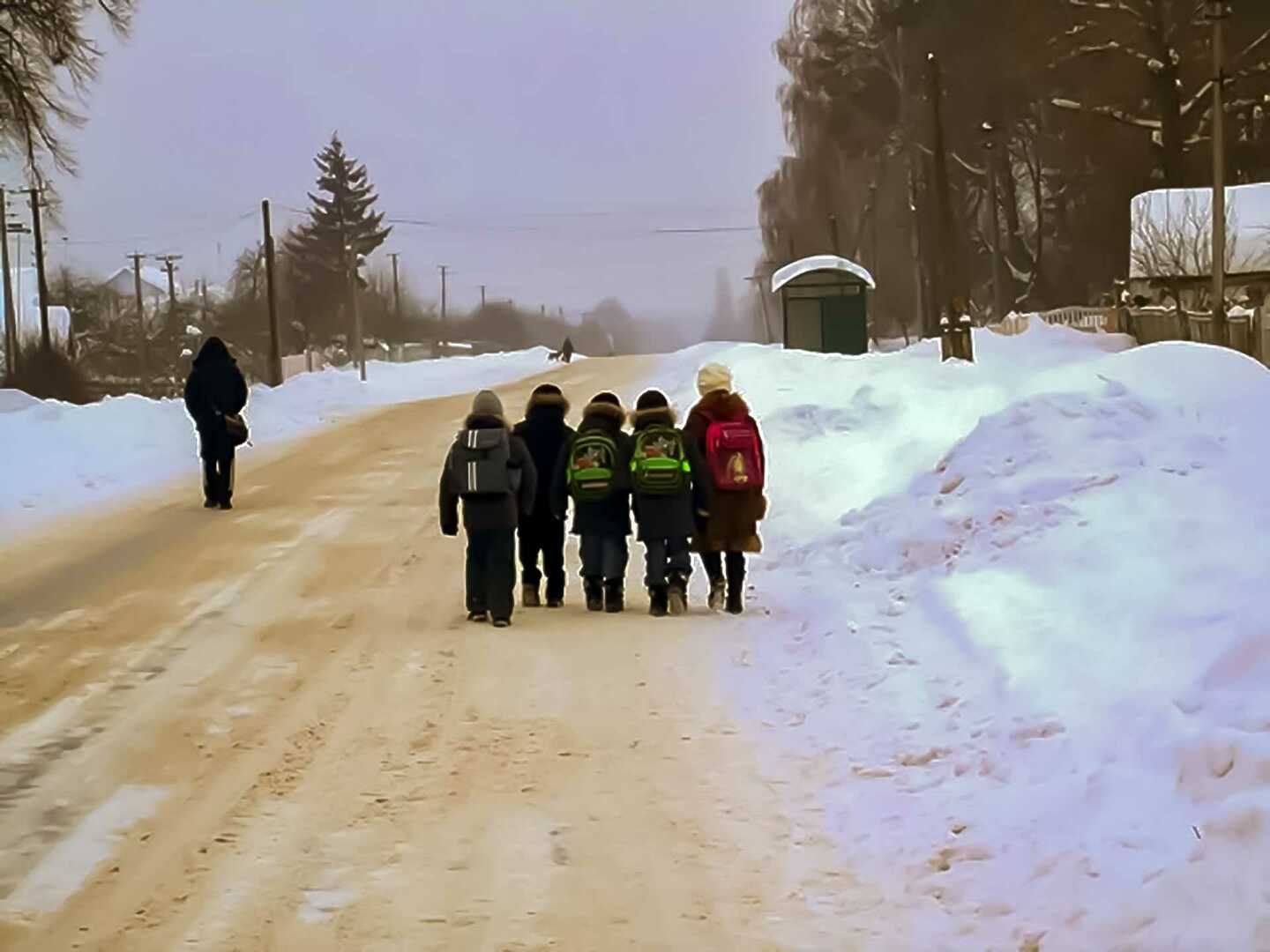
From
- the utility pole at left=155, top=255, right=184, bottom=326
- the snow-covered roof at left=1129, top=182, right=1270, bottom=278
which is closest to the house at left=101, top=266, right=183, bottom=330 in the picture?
the utility pole at left=155, top=255, right=184, bottom=326

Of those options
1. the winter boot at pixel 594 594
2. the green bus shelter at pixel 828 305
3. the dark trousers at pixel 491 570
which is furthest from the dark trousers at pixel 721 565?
the green bus shelter at pixel 828 305

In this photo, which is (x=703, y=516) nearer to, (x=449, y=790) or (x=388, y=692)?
(x=388, y=692)

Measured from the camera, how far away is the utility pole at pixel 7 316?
Answer: 48031 millimetres

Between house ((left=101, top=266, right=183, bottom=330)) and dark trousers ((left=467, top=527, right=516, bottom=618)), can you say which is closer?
dark trousers ((left=467, top=527, right=516, bottom=618))

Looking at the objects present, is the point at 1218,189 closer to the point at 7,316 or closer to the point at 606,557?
the point at 606,557

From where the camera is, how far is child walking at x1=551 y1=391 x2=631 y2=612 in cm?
1110

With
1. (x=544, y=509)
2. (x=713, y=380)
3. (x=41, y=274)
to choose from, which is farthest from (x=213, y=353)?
(x=41, y=274)

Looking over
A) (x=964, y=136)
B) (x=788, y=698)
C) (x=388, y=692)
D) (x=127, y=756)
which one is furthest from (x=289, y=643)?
(x=964, y=136)

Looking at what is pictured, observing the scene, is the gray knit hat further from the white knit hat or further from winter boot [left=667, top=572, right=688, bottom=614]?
winter boot [left=667, top=572, right=688, bottom=614]

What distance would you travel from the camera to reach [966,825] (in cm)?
612

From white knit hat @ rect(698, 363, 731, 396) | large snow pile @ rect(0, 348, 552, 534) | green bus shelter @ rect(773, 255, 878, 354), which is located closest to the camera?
white knit hat @ rect(698, 363, 731, 396)

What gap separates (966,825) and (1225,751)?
107 cm

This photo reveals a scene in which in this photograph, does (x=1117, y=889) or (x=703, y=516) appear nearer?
(x=1117, y=889)

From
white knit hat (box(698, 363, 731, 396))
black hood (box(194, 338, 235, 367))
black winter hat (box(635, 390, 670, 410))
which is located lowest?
black winter hat (box(635, 390, 670, 410))
